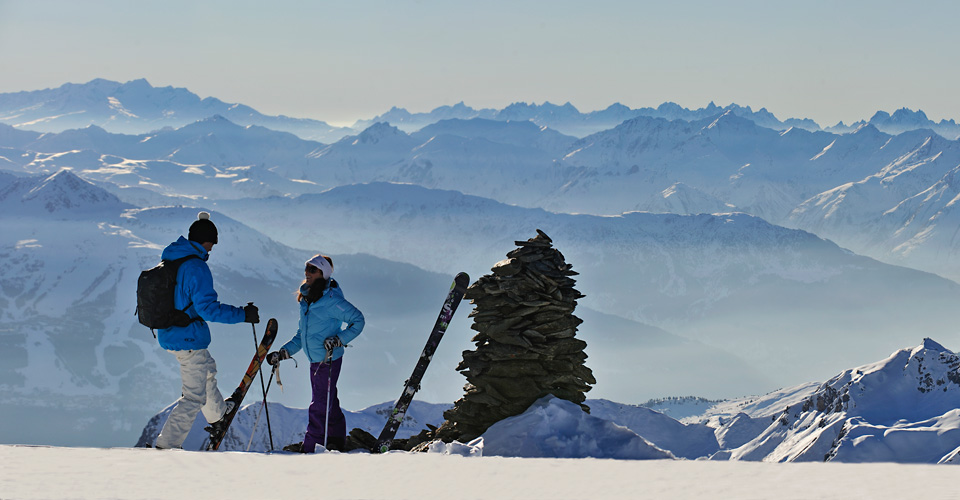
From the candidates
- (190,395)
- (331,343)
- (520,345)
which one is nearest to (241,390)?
(190,395)

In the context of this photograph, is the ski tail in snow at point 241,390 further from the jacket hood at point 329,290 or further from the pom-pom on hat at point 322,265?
the pom-pom on hat at point 322,265

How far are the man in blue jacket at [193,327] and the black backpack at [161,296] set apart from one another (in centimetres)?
7

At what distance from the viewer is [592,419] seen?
13.0 meters

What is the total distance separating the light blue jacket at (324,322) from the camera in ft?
39.1

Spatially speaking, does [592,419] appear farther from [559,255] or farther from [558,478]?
[558,478]

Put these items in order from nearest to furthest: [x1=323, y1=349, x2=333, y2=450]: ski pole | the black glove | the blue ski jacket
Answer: the blue ski jacket < the black glove < [x1=323, y1=349, x2=333, y2=450]: ski pole

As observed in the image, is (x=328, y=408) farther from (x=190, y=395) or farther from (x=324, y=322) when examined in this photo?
(x=190, y=395)

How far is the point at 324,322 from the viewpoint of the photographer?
12000 mm

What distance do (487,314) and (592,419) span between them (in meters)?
3.14

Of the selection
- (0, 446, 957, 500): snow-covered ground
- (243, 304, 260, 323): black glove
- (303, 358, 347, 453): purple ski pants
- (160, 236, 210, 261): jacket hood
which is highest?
(160, 236, 210, 261): jacket hood

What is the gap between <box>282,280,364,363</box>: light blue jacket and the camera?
11930mm

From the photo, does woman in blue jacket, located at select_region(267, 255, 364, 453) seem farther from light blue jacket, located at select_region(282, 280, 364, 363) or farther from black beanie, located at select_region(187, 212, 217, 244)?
black beanie, located at select_region(187, 212, 217, 244)

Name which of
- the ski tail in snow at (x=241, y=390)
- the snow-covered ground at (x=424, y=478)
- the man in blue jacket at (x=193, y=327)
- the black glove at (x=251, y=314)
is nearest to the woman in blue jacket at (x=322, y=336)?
the ski tail in snow at (x=241, y=390)

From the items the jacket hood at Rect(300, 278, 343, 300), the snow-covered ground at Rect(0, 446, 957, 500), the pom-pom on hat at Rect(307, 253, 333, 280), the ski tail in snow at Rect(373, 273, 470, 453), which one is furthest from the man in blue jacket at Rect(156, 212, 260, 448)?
the ski tail in snow at Rect(373, 273, 470, 453)
